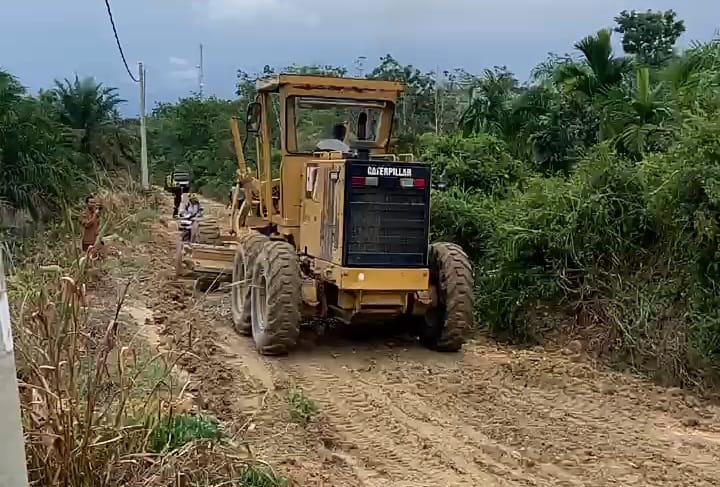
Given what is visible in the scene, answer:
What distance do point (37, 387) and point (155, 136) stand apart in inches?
1707

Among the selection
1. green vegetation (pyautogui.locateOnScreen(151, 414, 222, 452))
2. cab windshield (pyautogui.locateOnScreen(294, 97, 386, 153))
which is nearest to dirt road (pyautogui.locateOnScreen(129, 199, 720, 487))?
green vegetation (pyautogui.locateOnScreen(151, 414, 222, 452))

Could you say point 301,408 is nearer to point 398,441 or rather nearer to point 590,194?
point 398,441

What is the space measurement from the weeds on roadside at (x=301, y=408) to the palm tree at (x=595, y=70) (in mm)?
8818

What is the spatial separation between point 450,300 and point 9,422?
272 inches

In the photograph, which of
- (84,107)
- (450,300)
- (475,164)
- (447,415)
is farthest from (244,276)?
(84,107)

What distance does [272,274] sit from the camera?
9.11 metres

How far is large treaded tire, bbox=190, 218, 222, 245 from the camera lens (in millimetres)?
13234

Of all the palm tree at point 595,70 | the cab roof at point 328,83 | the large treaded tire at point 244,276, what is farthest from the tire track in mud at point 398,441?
the palm tree at point 595,70

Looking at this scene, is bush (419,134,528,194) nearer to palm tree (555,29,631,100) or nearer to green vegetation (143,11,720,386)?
green vegetation (143,11,720,386)

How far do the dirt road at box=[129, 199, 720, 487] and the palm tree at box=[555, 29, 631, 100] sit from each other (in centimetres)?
613

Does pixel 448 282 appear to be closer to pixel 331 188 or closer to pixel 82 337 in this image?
pixel 331 188

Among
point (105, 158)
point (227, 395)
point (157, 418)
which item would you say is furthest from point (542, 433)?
point (105, 158)

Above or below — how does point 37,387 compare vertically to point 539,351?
above

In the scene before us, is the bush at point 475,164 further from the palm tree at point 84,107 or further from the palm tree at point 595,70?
the palm tree at point 84,107
